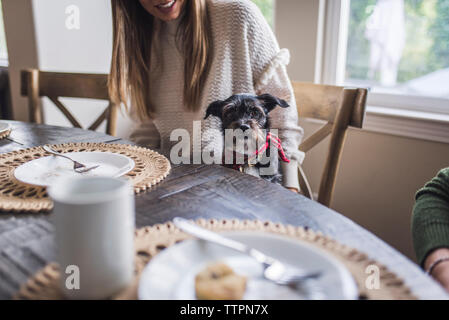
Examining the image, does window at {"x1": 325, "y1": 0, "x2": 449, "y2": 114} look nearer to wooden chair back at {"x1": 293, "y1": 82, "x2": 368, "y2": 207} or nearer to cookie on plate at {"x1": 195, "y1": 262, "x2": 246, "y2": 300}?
wooden chair back at {"x1": 293, "y1": 82, "x2": 368, "y2": 207}

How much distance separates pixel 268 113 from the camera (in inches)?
36.9

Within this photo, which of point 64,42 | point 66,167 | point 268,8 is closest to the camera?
point 66,167

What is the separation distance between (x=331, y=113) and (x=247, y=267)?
873 millimetres

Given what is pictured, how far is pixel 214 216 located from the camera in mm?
625

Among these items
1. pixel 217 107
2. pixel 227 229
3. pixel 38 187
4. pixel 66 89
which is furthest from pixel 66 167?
pixel 66 89

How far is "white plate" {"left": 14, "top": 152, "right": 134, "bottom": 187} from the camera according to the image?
2.58 feet

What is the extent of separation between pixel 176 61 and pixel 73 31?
1.39 meters

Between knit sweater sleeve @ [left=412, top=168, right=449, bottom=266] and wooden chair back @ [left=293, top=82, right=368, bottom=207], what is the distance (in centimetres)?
34

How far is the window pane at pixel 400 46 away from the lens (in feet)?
5.43

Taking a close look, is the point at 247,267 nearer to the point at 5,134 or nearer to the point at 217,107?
the point at 217,107

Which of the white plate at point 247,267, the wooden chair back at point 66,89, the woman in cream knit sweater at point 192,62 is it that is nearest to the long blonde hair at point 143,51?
the woman in cream knit sweater at point 192,62

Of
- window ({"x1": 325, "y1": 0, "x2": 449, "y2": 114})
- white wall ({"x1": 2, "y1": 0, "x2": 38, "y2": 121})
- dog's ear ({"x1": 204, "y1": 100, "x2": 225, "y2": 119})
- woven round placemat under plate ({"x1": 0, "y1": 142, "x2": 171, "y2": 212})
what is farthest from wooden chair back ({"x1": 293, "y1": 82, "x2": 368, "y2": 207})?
white wall ({"x1": 2, "y1": 0, "x2": 38, "y2": 121})

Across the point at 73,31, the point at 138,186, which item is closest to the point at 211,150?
the point at 138,186
